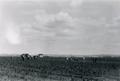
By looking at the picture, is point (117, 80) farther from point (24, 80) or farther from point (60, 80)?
point (24, 80)

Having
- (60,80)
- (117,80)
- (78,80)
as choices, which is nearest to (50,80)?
(60,80)

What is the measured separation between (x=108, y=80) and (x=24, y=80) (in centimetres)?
1798

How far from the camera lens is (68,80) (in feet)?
191

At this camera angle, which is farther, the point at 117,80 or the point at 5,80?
the point at 117,80

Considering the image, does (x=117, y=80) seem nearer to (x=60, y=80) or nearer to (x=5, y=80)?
(x=60, y=80)

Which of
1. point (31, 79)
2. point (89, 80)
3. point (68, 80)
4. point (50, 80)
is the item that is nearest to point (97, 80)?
point (89, 80)

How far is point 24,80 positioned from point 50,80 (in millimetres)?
5399

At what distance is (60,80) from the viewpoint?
57750 mm

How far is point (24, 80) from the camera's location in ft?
185

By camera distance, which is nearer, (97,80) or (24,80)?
(24,80)

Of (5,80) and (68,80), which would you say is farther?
(68,80)

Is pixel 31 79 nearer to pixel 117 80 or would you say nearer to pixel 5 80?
Result: pixel 5 80

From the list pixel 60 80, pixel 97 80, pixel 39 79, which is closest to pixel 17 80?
pixel 39 79

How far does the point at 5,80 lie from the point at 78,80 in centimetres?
1538
